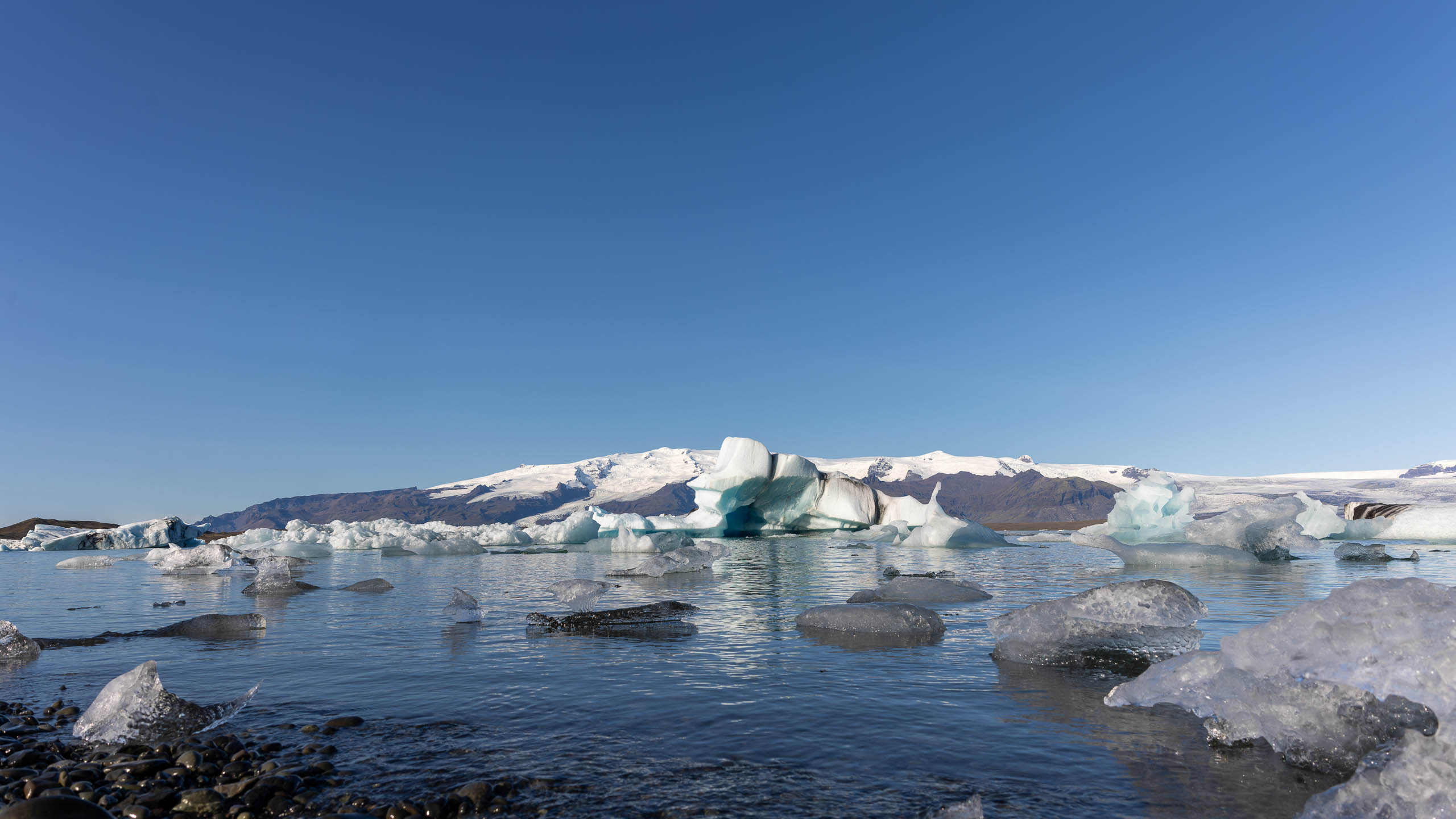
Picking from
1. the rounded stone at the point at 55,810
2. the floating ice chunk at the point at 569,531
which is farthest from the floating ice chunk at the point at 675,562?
the floating ice chunk at the point at 569,531

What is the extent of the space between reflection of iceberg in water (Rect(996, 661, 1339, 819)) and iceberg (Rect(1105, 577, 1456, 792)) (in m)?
0.16

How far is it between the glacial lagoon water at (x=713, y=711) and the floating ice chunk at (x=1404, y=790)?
22cm

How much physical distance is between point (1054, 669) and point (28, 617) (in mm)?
13235

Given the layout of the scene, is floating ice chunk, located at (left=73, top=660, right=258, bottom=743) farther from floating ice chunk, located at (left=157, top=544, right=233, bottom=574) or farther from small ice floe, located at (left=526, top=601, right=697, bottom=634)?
floating ice chunk, located at (left=157, top=544, right=233, bottom=574)

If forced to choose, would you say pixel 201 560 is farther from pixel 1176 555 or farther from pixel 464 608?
pixel 1176 555

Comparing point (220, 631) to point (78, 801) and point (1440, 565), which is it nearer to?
point (78, 801)

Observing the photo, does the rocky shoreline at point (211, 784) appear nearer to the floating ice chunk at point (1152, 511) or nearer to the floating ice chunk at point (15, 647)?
the floating ice chunk at point (15, 647)

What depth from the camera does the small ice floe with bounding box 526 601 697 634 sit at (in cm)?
841

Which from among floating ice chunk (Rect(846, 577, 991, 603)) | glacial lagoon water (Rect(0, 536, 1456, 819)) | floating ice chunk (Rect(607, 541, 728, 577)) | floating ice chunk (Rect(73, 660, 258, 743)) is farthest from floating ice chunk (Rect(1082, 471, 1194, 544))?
floating ice chunk (Rect(73, 660, 258, 743))

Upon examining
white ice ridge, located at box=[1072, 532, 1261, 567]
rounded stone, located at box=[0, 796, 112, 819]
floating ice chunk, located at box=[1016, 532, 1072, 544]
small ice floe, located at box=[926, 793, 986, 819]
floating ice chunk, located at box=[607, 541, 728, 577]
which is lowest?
floating ice chunk, located at box=[1016, 532, 1072, 544]

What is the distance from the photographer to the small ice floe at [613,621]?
841cm

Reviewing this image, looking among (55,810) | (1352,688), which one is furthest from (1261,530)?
(55,810)

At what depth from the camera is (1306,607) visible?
355 cm

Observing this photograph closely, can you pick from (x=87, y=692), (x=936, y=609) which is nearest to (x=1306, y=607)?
(x=936, y=609)
